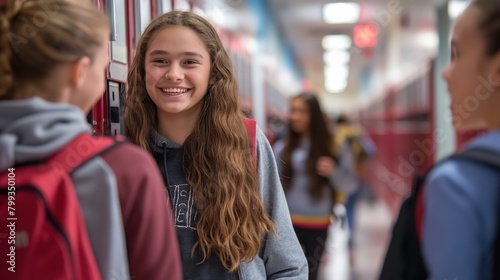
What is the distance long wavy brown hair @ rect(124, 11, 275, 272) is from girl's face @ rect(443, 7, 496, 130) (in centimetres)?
52

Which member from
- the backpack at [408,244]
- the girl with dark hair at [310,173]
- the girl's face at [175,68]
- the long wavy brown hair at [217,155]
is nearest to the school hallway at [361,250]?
the girl with dark hair at [310,173]

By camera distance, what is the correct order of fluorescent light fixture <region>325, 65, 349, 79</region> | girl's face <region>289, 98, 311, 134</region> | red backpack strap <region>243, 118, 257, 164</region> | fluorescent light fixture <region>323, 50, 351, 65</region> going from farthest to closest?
fluorescent light fixture <region>325, 65, 349, 79</region> < fluorescent light fixture <region>323, 50, 351, 65</region> < girl's face <region>289, 98, 311, 134</region> < red backpack strap <region>243, 118, 257, 164</region>

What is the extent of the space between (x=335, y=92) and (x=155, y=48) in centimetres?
2792

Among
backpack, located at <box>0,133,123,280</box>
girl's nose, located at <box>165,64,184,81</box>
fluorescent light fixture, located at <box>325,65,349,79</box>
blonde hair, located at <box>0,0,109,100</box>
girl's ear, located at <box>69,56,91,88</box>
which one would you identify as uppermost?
blonde hair, located at <box>0,0,109,100</box>

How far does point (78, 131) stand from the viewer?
3.02 ft

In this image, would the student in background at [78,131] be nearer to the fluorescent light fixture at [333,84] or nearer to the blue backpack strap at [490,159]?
the blue backpack strap at [490,159]

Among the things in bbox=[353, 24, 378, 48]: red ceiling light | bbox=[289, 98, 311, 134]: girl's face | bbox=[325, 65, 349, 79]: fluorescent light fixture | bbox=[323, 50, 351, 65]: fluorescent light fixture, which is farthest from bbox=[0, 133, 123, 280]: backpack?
bbox=[325, 65, 349, 79]: fluorescent light fixture

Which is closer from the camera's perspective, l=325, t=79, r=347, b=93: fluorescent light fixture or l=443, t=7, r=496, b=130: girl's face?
l=443, t=7, r=496, b=130: girl's face

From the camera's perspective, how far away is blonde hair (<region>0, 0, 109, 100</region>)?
3.01 ft

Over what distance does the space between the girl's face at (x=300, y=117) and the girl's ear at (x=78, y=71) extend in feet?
8.62

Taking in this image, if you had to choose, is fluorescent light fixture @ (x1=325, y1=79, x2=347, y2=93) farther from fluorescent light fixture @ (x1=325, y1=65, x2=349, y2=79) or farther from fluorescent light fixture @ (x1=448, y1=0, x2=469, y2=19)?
fluorescent light fixture @ (x1=448, y1=0, x2=469, y2=19)

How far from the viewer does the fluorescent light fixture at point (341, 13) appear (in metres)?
8.98

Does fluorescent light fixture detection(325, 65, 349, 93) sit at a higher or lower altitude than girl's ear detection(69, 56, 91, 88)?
lower

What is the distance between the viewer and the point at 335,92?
28797mm
